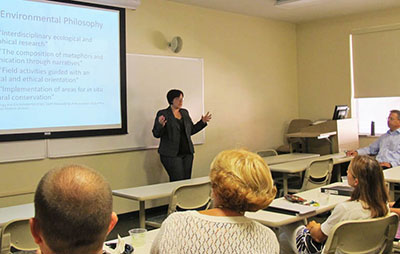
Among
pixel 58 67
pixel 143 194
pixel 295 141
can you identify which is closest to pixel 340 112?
pixel 295 141

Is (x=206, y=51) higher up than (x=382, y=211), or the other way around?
(x=206, y=51)

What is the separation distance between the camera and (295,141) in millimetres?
7137

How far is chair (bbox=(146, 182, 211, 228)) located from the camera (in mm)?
3749

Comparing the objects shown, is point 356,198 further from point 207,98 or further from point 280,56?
point 280,56

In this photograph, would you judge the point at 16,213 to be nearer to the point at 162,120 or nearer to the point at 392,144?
the point at 162,120

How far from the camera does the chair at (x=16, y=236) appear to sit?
2.69 m

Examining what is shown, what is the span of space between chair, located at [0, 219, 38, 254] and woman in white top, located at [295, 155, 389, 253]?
1.79m

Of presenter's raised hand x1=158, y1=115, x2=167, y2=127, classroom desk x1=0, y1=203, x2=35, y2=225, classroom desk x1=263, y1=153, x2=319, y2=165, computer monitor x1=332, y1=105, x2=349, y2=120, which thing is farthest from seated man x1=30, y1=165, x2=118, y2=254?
computer monitor x1=332, y1=105, x2=349, y2=120

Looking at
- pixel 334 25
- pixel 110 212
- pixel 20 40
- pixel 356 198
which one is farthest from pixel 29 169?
pixel 334 25

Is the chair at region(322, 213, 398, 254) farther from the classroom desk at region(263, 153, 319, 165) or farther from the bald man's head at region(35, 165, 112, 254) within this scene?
the classroom desk at region(263, 153, 319, 165)

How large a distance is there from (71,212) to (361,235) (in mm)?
1918

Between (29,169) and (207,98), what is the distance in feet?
9.09

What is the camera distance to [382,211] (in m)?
2.55

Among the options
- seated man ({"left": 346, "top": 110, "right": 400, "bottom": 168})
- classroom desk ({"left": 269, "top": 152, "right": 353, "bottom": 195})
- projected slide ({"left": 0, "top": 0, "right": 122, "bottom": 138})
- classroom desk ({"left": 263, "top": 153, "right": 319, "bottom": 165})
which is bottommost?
classroom desk ({"left": 269, "top": 152, "right": 353, "bottom": 195})
